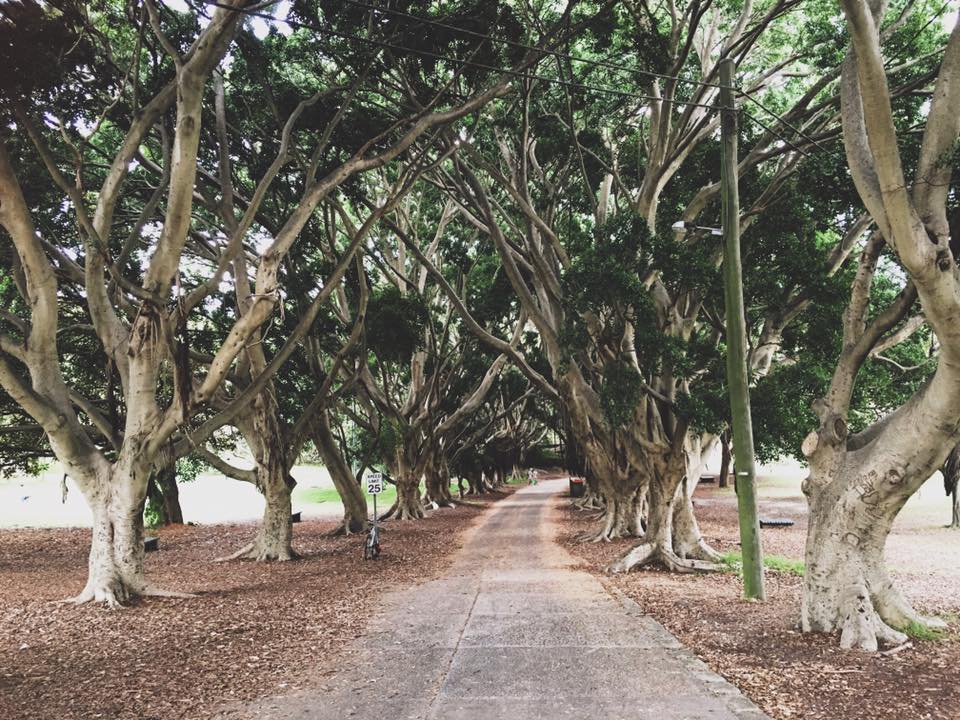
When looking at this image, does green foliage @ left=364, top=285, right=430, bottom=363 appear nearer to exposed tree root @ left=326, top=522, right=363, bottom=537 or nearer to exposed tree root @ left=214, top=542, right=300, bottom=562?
exposed tree root @ left=326, top=522, right=363, bottom=537

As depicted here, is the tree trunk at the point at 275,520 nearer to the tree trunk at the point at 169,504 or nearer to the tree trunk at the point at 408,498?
the tree trunk at the point at 408,498

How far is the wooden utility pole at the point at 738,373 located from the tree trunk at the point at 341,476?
9.78 metres

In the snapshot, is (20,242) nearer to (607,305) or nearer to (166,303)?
(166,303)

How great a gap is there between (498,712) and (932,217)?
5.33m

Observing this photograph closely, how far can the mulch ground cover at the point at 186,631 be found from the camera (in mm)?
5867

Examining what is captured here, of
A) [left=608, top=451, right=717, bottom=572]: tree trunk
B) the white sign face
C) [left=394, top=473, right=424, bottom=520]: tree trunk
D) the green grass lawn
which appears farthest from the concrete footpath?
the green grass lawn

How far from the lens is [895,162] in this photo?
5.80 meters

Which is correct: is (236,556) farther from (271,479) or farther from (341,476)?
(341,476)

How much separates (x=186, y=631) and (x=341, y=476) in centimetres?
1108

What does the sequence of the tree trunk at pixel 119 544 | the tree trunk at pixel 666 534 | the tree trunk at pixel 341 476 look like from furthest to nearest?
the tree trunk at pixel 341 476, the tree trunk at pixel 666 534, the tree trunk at pixel 119 544

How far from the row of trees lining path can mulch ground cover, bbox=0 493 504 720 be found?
4.07 ft

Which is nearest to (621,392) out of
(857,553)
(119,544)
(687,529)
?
(687,529)

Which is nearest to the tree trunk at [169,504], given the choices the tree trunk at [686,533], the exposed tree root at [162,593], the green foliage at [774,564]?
the exposed tree root at [162,593]

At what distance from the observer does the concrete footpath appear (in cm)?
538
